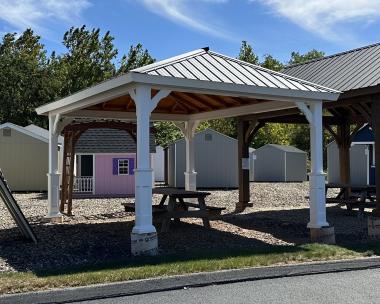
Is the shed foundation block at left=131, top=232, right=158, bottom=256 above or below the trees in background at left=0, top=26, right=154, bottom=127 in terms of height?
below

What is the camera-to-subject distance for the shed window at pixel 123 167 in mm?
24688

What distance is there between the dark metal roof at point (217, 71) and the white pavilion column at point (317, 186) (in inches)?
18.4

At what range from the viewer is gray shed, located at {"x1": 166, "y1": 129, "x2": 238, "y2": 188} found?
1128 inches

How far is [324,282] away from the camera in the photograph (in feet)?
22.5

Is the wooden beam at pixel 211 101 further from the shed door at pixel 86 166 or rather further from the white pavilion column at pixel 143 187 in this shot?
the shed door at pixel 86 166

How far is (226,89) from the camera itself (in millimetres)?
9406

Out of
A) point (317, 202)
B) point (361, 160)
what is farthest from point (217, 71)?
point (361, 160)

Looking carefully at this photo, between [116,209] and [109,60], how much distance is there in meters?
29.5

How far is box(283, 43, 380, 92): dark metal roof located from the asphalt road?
6104 mm

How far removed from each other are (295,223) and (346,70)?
4.19 m

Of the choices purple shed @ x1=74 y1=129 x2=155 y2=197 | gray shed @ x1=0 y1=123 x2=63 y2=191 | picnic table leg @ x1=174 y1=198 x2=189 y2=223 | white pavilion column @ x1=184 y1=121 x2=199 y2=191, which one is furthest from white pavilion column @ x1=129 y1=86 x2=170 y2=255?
gray shed @ x1=0 y1=123 x2=63 y2=191

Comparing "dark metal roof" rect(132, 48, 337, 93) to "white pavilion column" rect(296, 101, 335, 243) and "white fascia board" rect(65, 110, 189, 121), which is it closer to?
"white pavilion column" rect(296, 101, 335, 243)

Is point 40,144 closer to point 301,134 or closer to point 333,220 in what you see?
point 333,220

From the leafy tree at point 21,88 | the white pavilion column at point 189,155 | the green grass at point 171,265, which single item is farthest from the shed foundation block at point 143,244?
the leafy tree at point 21,88
